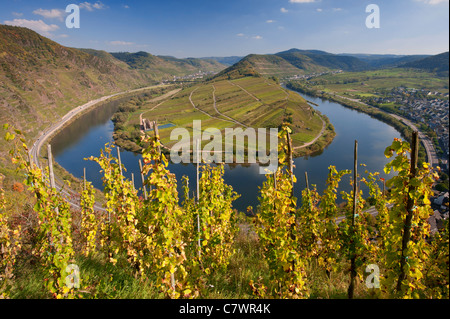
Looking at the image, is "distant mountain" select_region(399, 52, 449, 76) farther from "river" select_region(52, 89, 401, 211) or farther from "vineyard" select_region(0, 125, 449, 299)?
"vineyard" select_region(0, 125, 449, 299)

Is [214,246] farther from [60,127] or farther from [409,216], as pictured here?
[60,127]

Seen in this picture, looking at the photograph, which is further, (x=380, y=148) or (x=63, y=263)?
(x=380, y=148)

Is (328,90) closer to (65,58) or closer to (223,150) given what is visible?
(223,150)

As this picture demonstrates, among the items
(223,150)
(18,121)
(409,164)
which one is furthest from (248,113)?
(409,164)

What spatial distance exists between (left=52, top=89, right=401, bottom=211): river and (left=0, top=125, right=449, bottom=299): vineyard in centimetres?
2473

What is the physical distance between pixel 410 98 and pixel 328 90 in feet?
138

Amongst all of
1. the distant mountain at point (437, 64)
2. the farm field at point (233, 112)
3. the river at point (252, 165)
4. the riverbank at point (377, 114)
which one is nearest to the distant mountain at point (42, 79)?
the river at point (252, 165)

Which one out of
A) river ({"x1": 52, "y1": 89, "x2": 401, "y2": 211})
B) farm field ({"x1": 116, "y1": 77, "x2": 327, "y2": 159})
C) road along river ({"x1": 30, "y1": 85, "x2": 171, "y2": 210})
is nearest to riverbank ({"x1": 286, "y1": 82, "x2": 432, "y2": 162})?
river ({"x1": 52, "y1": 89, "x2": 401, "y2": 211})

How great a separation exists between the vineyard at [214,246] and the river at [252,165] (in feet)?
81.1

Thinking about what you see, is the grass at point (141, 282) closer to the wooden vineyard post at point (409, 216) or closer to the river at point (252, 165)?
the wooden vineyard post at point (409, 216)

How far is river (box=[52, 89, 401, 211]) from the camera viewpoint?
37.3 metres

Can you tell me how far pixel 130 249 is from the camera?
Answer: 5.55 meters

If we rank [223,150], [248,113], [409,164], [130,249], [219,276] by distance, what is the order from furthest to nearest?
[248,113] → [223,150] → [219,276] → [130,249] → [409,164]

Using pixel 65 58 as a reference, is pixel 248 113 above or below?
below
